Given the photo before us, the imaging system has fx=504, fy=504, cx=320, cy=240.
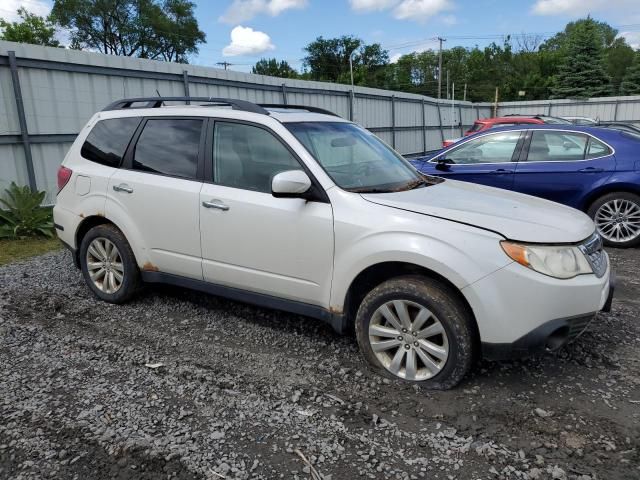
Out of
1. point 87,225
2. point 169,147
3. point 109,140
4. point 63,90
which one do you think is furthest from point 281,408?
point 63,90

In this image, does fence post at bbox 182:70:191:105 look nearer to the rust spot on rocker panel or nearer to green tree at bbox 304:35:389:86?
the rust spot on rocker panel

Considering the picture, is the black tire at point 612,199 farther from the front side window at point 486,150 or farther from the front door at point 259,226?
the front door at point 259,226

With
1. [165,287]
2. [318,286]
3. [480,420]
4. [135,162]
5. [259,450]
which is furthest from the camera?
[165,287]

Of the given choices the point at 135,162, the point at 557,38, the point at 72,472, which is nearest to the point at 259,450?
the point at 72,472

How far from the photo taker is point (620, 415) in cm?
295

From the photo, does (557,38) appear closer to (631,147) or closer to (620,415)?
(631,147)

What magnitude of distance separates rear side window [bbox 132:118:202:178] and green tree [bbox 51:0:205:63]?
2369 inches

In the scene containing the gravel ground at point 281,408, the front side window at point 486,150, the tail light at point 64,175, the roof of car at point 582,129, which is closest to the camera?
the gravel ground at point 281,408

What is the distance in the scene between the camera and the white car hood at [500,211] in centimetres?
Answer: 306

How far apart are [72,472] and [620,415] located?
3019mm

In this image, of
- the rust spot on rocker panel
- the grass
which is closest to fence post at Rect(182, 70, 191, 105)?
the grass

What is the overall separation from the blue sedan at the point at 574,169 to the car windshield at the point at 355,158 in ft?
8.84

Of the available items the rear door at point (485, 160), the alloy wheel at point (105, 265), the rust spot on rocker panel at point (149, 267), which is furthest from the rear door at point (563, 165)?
the alloy wheel at point (105, 265)

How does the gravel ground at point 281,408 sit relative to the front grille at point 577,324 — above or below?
below
